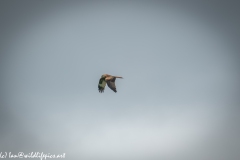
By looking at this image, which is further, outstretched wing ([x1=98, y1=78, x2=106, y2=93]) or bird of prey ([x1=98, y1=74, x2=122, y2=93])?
outstretched wing ([x1=98, y1=78, x2=106, y2=93])

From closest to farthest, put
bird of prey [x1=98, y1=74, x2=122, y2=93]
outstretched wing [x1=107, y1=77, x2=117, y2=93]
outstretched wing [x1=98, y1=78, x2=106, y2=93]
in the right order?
bird of prey [x1=98, y1=74, x2=122, y2=93], outstretched wing [x1=107, y1=77, x2=117, y2=93], outstretched wing [x1=98, y1=78, x2=106, y2=93]

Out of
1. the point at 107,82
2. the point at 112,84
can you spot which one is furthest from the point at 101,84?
the point at 112,84

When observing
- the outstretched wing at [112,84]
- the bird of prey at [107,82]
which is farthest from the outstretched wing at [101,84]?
the outstretched wing at [112,84]

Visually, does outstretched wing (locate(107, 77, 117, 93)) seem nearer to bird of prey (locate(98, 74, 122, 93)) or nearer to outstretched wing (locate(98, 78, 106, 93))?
bird of prey (locate(98, 74, 122, 93))

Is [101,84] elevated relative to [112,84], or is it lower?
elevated

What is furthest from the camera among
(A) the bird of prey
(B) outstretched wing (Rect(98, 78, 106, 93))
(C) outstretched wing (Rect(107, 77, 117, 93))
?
(B) outstretched wing (Rect(98, 78, 106, 93))

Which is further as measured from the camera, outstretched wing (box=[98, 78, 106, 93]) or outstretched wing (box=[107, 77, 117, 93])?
outstretched wing (box=[98, 78, 106, 93])

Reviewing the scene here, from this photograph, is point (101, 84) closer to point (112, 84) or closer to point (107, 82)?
point (107, 82)

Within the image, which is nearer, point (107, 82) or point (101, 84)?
point (107, 82)

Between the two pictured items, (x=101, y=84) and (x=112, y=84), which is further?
(x=101, y=84)

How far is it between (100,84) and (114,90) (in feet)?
2.89

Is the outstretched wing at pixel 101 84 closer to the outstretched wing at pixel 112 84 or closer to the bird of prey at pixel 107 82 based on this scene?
the bird of prey at pixel 107 82

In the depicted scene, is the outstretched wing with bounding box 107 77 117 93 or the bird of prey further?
the outstretched wing with bounding box 107 77 117 93

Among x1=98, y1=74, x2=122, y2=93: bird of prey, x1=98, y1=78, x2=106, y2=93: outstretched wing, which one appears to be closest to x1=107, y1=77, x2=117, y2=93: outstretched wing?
x1=98, y1=74, x2=122, y2=93: bird of prey
